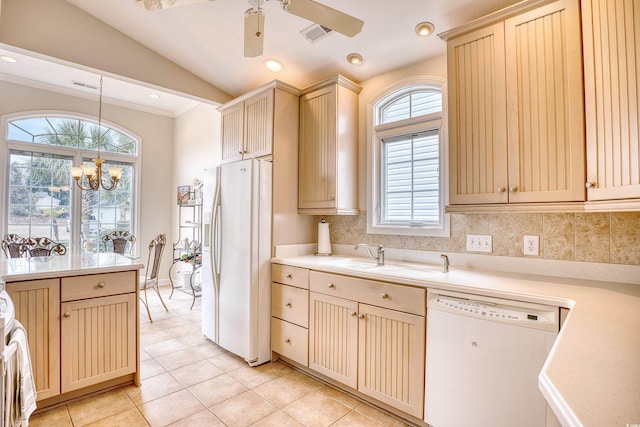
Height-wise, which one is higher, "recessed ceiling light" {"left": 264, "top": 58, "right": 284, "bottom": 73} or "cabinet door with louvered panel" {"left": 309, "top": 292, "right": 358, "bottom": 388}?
"recessed ceiling light" {"left": 264, "top": 58, "right": 284, "bottom": 73}

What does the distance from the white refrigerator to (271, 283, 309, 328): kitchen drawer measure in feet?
0.24

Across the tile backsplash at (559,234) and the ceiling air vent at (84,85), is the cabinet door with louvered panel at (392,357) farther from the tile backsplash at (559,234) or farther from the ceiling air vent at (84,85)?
the ceiling air vent at (84,85)

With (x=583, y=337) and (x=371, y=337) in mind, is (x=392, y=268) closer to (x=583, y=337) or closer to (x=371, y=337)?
(x=371, y=337)

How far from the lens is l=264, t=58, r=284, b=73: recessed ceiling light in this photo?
9.86 feet

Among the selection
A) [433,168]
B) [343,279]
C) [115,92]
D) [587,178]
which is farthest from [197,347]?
[115,92]

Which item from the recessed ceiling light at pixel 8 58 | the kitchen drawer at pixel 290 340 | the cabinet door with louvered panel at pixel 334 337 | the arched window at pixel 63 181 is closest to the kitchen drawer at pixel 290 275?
the cabinet door with louvered panel at pixel 334 337

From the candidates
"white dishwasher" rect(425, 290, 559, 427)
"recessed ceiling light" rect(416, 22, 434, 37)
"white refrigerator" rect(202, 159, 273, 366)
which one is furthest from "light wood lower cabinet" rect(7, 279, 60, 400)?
"recessed ceiling light" rect(416, 22, 434, 37)

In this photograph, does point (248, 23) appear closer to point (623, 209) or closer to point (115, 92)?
point (623, 209)

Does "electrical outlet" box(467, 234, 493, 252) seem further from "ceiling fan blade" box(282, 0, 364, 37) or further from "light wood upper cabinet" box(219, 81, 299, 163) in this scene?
"light wood upper cabinet" box(219, 81, 299, 163)

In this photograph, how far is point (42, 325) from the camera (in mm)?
2008

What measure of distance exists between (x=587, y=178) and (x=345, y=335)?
1715 mm

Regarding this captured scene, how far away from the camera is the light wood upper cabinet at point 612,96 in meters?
1.40

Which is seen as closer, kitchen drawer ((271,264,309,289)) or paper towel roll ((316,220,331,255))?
kitchen drawer ((271,264,309,289))

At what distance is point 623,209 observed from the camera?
143cm
